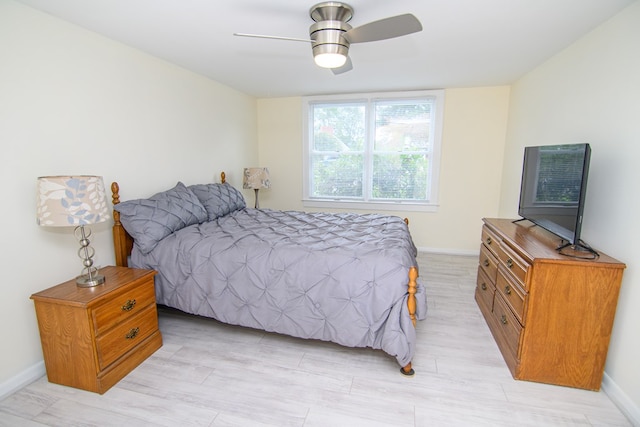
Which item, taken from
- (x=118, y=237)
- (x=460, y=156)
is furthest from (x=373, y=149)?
(x=118, y=237)

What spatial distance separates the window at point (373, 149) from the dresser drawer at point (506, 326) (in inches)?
89.1

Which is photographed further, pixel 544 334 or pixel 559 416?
pixel 544 334

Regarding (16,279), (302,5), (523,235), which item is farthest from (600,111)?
(16,279)

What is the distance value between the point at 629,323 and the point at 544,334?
0.42 meters

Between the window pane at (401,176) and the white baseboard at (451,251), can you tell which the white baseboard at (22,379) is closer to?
the window pane at (401,176)

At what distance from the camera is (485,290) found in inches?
108

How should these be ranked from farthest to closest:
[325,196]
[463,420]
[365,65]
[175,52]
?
[325,196] < [365,65] < [175,52] < [463,420]

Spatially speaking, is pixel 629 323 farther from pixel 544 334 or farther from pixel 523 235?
pixel 523 235

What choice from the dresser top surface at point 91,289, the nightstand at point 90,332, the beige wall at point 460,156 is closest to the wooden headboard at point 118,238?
the dresser top surface at point 91,289

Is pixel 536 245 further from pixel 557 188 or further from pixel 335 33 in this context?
pixel 335 33

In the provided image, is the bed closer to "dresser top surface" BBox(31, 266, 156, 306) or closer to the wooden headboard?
the wooden headboard

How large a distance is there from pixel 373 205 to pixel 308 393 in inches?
126

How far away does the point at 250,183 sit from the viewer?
4.34 meters

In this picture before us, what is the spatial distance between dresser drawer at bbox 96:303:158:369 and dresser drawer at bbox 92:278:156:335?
4 cm
